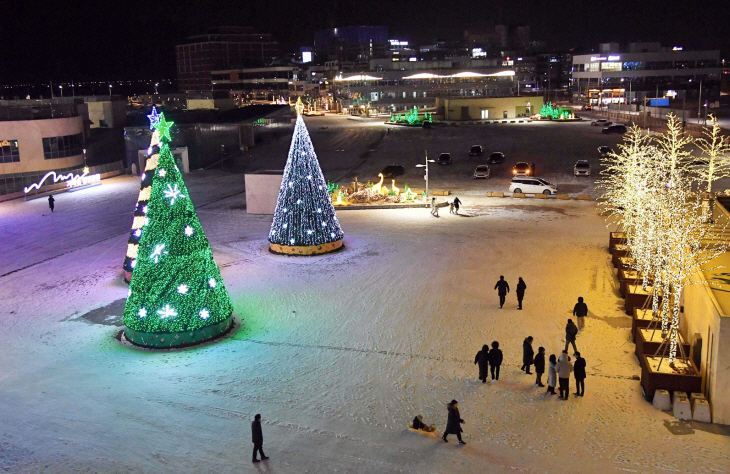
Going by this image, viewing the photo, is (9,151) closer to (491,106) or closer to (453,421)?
(453,421)

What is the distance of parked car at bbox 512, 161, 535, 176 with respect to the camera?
43069mm

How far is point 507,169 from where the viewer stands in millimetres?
45812

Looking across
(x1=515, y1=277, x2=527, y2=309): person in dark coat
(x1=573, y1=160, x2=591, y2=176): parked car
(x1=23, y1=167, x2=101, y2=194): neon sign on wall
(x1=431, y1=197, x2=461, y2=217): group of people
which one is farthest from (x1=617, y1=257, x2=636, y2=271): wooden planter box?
(x1=23, y1=167, x2=101, y2=194): neon sign on wall

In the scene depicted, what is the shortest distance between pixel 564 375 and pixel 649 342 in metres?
2.67

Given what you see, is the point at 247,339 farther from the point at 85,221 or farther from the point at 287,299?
the point at 85,221

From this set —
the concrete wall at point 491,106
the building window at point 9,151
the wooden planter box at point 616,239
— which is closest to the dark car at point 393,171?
the wooden planter box at point 616,239

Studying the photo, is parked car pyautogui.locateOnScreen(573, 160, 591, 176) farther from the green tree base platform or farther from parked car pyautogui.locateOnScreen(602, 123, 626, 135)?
the green tree base platform

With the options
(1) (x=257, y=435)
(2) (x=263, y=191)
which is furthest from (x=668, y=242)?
(2) (x=263, y=191)

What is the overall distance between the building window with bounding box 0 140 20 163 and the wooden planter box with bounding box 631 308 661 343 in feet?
154

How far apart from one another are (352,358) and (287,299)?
5059mm

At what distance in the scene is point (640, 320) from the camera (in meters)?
15.4

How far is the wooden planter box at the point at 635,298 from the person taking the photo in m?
17.4

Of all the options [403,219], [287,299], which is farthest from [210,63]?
[287,299]

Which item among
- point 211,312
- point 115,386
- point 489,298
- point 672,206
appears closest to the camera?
point 115,386
